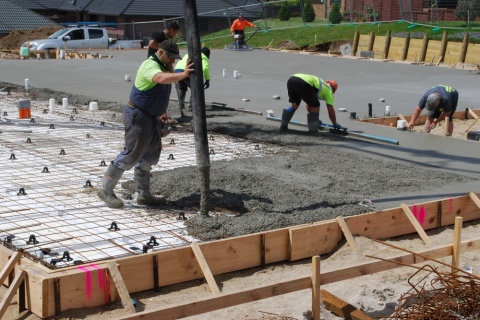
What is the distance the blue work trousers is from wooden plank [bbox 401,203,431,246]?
96.6 inches

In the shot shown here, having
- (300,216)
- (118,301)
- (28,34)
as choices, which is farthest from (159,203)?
(28,34)

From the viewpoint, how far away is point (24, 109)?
12148 millimetres

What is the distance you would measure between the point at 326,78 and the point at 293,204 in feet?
40.1

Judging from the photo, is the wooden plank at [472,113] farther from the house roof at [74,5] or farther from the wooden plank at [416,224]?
the house roof at [74,5]

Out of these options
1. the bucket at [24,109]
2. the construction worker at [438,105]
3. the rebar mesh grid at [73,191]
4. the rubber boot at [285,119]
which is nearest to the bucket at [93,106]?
the rebar mesh grid at [73,191]

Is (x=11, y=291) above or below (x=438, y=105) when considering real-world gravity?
below

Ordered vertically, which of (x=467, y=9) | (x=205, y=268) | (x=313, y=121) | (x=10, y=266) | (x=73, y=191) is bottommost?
(x=205, y=268)

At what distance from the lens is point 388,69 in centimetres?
2156

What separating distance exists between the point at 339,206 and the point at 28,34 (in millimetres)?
30626

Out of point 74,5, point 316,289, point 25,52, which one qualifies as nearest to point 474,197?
point 316,289

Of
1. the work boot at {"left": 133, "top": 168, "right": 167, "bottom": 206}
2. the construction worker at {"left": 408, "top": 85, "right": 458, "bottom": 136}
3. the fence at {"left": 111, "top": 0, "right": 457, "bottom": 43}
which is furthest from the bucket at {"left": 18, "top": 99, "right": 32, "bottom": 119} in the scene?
the fence at {"left": 111, "top": 0, "right": 457, "bottom": 43}

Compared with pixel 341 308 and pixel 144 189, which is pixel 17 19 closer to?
pixel 144 189

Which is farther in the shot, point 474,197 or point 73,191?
point 73,191

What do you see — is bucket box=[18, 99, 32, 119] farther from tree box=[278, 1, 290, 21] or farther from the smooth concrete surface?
tree box=[278, 1, 290, 21]
